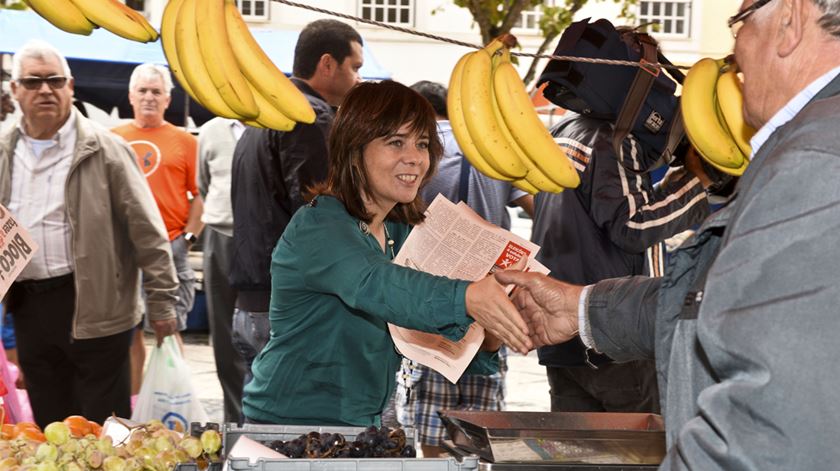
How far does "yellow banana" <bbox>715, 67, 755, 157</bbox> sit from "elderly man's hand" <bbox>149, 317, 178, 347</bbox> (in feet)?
Result: 9.62

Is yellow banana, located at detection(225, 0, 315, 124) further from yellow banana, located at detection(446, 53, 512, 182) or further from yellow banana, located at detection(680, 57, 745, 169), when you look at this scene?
yellow banana, located at detection(680, 57, 745, 169)

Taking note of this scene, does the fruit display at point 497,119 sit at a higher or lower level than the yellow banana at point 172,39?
lower

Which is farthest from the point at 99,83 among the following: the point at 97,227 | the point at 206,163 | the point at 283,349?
the point at 283,349

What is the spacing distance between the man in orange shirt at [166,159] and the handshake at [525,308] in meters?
4.51

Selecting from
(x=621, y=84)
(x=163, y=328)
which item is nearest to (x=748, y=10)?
(x=621, y=84)

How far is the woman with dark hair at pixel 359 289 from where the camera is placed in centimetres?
273

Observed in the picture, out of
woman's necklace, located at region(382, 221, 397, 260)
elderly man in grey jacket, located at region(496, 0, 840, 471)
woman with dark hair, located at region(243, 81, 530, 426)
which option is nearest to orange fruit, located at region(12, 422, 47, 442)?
woman with dark hair, located at region(243, 81, 530, 426)

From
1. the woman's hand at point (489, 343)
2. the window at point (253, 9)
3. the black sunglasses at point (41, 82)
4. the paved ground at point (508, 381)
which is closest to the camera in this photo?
Answer: the woman's hand at point (489, 343)

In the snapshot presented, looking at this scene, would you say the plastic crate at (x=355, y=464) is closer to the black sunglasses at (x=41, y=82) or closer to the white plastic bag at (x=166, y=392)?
the white plastic bag at (x=166, y=392)

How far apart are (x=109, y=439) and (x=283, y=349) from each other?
1.83 ft

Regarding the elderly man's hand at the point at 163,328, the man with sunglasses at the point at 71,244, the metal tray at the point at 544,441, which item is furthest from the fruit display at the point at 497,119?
the elderly man's hand at the point at 163,328

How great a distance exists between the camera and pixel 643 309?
2.44m

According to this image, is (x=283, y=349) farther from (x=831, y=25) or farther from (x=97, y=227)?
(x=97, y=227)

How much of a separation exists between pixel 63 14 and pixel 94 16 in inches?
2.7
